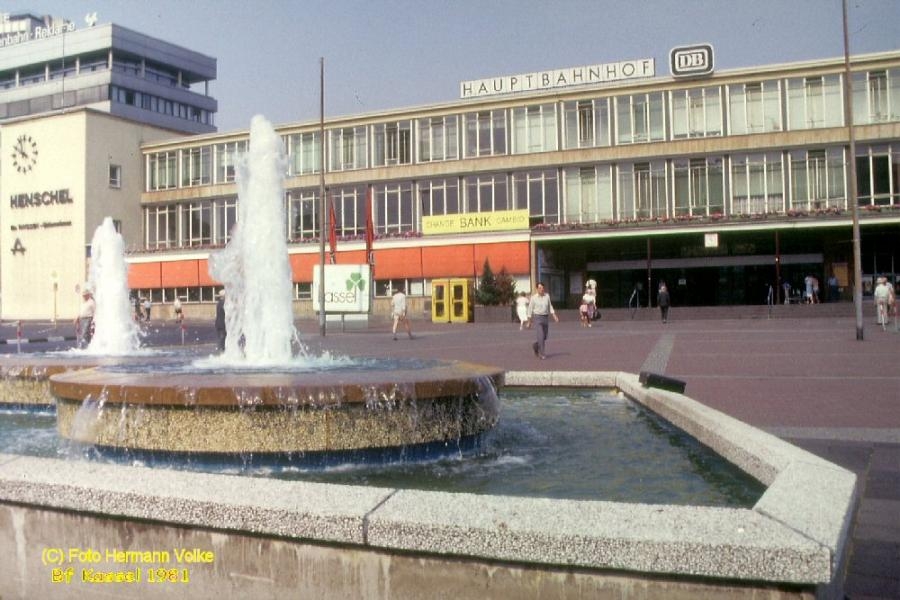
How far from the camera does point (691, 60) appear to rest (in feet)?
145

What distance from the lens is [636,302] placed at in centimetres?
4778

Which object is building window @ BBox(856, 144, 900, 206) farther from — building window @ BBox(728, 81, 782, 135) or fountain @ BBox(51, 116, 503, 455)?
fountain @ BBox(51, 116, 503, 455)

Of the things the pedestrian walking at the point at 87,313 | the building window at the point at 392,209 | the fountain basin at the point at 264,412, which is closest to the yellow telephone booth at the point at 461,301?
the building window at the point at 392,209

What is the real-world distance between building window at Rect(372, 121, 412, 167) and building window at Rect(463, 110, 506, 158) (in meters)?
3.96

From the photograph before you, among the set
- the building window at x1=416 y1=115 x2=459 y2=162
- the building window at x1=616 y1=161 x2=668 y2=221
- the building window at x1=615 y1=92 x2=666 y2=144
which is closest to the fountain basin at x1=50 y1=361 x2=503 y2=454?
the building window at x1=616 y1=161 x2=668 y2=221

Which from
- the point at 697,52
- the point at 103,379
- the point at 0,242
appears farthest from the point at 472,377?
the point at 0,242

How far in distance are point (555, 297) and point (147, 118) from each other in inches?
2405

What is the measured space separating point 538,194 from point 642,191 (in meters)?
6.05

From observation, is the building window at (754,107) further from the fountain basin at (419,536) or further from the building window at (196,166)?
the fountain basin at (419,536)

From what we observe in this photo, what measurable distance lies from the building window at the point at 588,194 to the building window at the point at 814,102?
10.2m

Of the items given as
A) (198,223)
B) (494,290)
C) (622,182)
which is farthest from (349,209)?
(622,182)

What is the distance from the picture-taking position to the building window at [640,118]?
44812mm

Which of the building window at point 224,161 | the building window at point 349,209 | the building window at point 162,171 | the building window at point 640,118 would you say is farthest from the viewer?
the building window at point 162,171

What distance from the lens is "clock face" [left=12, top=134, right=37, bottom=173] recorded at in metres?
58.0
